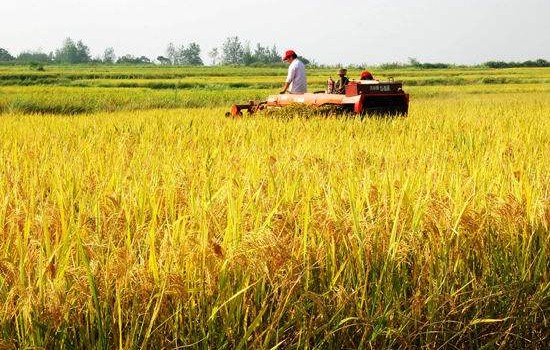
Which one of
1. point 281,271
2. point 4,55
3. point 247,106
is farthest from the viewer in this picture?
point 4,55

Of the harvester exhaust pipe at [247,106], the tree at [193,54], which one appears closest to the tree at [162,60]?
the tree at [193,54]

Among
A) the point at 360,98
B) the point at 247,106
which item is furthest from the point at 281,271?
the point at 247,106

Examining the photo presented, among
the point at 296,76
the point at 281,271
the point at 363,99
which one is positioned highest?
the point at 296,76

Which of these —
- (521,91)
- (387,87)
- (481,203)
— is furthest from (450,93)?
(481,203)

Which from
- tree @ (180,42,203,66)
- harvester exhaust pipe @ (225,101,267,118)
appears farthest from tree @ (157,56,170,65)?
harvester exhaust pipe @ (225,101,267,118)

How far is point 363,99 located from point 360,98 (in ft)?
0.31

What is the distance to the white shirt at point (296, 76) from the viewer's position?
28.4ft

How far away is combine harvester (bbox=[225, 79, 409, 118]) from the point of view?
25.4ft

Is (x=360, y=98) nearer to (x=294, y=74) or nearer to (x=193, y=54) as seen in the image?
(x=294, y=74)

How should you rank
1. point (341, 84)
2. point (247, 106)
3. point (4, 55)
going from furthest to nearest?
point (4, 55) < point (247, 106) < point (341, 84)

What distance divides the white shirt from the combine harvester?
0.23 m

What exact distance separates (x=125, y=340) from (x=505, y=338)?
3.93ft

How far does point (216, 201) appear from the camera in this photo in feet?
7.19

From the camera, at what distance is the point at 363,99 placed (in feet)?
25.4
